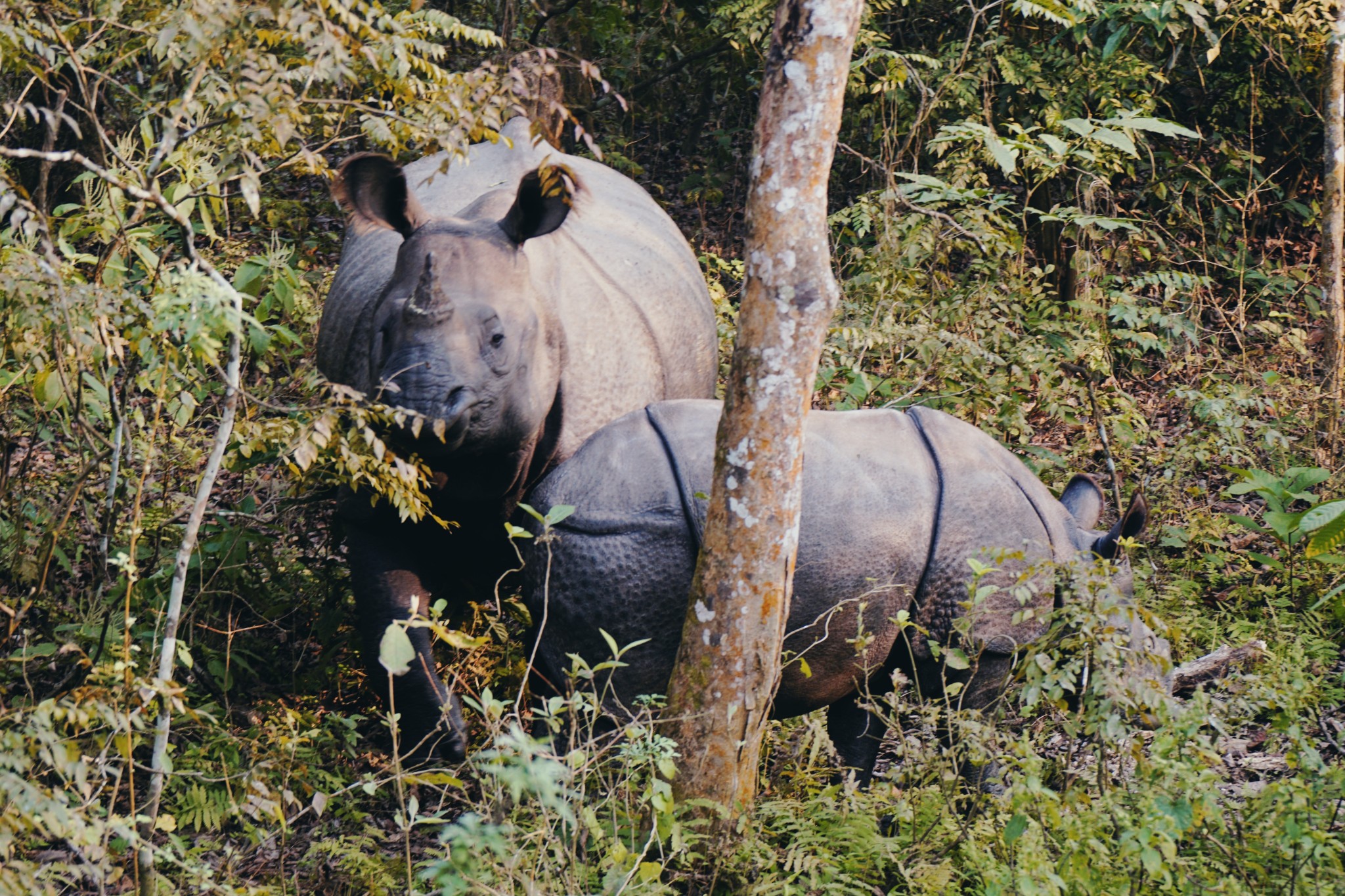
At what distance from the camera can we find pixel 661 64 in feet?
33.7

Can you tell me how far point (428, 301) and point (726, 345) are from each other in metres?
3.06

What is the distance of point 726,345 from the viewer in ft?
23.8

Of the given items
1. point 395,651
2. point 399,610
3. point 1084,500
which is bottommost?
point 399,610

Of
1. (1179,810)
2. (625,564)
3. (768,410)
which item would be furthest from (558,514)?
(1179,810)

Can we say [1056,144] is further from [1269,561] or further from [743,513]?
[743,513]

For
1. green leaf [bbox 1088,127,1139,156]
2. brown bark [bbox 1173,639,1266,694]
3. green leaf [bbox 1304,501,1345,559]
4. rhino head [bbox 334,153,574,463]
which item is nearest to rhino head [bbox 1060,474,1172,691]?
brown bark [bbox 1173,639,1266,694]

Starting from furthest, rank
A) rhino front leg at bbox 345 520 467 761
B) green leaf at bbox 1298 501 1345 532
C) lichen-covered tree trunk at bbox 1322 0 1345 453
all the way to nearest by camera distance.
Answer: lichen-covered tree trunk at bbox 1322 0 1345 453
green leaf at bbox 1298 501 1345 532
rhino front leg at bbox 345 520 467 761

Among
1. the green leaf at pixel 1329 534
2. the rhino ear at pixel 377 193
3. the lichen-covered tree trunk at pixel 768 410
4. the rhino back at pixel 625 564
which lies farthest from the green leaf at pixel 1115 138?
the rhino ear at pixel 377 193

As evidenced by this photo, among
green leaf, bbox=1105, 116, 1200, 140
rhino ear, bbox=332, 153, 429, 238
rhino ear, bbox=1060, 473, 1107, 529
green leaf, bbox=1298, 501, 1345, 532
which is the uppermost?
green leaf, bbox=1105, 116, 1200, 140

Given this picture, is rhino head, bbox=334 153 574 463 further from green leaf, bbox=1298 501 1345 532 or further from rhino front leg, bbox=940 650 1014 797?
green leaf, bbox=1298 501 1345 532

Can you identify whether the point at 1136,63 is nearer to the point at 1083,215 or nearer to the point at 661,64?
the point at 1083,215

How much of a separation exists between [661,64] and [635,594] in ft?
23.2

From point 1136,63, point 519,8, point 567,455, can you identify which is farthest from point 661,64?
point 567,455

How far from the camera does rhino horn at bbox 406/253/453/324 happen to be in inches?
172
